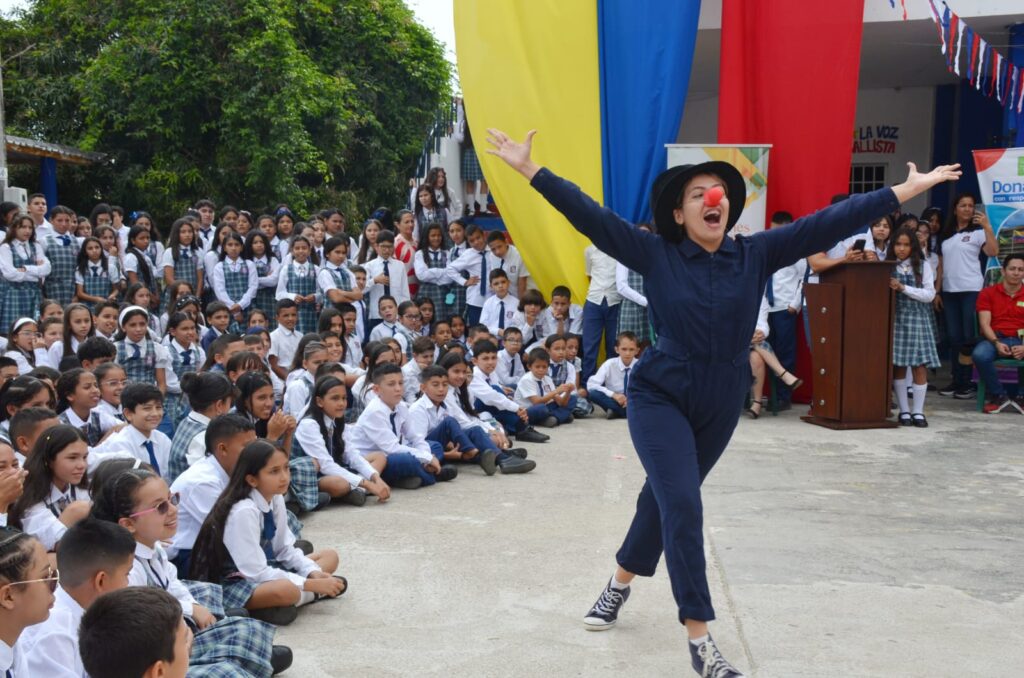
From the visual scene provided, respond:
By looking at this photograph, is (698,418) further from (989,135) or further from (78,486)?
(989,135)

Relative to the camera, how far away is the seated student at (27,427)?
14.3 feet

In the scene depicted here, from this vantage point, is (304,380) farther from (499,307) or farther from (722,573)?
(499,307)

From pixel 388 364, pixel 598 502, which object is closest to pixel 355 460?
pixel 388 364

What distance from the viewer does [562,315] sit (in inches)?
378

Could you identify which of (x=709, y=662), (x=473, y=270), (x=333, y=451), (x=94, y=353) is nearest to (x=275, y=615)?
(x=709, y=662)

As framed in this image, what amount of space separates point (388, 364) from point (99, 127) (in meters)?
12.4

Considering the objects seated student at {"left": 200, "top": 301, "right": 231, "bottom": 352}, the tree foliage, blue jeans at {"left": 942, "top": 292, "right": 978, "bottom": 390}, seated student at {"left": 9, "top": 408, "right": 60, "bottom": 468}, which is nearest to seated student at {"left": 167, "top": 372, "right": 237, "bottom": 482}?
seated student at {"left": 9, "top": 408, "right": 60, "bottom": 468}

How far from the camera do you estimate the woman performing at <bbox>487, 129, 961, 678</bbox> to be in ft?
11.2

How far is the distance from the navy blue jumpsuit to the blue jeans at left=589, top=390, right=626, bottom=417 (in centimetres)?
500

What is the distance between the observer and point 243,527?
392cm

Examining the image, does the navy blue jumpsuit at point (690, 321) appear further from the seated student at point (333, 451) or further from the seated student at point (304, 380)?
the seated student at point (304, 380)

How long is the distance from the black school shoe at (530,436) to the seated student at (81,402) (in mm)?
3057

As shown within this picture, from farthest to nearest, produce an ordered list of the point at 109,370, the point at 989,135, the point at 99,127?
the point at 99,127 → the point at 989,135 → the point at 109,370

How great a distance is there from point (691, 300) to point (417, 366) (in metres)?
4.48
